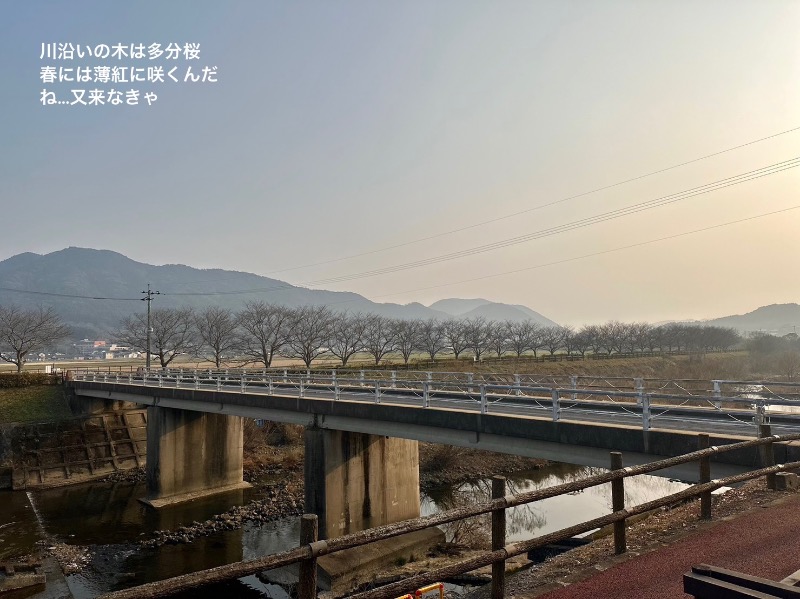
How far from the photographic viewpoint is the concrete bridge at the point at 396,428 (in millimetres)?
12805

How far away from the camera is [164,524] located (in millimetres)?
24938

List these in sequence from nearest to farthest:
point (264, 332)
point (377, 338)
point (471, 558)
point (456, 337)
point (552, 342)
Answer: point (471, 558) → point (264, 332) → point (377, 338) → point (456, 337) → point (552, 342)

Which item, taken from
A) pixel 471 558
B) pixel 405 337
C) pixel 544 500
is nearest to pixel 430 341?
pixel 405 337

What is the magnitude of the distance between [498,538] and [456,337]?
87155 millimetres

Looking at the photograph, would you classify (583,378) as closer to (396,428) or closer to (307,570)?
(396,428)

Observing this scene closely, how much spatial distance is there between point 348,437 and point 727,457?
1353cm

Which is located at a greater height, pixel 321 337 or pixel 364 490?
pixel 321 337

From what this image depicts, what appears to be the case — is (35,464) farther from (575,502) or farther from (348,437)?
(575,502)

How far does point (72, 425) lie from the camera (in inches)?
1489

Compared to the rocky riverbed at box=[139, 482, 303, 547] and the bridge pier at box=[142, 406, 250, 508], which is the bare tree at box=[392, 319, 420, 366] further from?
the rocky riverbed at box=[139, 482, 303, 547]

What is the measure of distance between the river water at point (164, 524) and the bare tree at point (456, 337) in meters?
52.9

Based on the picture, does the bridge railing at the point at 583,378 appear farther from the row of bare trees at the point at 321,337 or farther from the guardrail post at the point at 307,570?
the row of bare trees at the point at 321,337

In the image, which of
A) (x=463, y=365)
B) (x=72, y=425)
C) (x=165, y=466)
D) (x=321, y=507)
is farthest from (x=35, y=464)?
(x=463, y=365)

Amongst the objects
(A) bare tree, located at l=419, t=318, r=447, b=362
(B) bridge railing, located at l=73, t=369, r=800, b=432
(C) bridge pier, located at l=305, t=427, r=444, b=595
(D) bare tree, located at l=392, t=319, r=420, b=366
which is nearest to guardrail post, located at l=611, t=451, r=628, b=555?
(B) bridge railing, located at l=73, t=369, r=800, b=432
